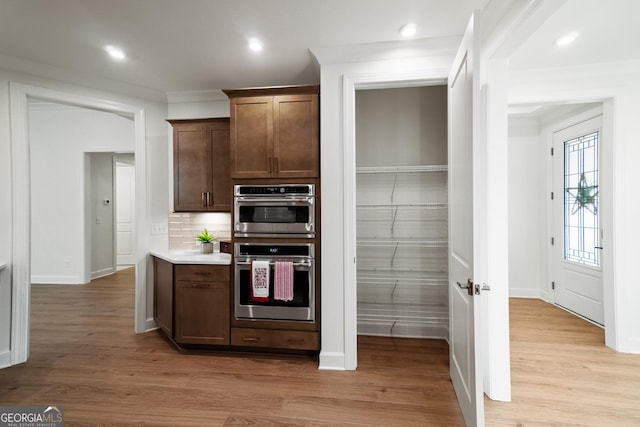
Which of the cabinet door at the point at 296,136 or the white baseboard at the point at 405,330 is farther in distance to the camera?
the white baseboard at the point at 405,330

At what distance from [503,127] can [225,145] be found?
2.63 meters

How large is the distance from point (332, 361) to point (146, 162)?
9.52 feet

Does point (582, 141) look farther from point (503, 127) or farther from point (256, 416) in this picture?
point (256, 416)

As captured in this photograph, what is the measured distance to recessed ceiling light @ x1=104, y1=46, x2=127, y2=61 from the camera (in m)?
2.72

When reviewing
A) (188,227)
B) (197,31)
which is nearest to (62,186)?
(188,227)

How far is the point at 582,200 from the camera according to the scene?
3980mm

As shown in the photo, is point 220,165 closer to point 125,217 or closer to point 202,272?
point 202,272

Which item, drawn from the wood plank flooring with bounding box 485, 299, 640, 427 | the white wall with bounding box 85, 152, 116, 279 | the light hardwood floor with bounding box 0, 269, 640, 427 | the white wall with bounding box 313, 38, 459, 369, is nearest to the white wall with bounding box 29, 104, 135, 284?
the white wall with bounding box 85, 152, 116, 279

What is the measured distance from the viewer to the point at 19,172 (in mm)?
2891

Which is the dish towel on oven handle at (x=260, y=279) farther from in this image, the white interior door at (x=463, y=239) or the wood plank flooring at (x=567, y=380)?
the wood plank flooring at (x=567, y=380)

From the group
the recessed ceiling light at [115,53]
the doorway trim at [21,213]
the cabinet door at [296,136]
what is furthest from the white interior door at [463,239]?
the doorway trim at [21,213]

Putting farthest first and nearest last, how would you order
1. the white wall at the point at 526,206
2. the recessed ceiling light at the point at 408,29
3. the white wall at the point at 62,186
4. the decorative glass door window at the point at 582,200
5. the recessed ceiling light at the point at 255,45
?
the white wall at the point at 62,186, the white wall at the point at 526,206, the decorative glass door window at the point at 582,200, the recessed ceiling light at the point at 255,45, the recessed ceiling light at the point at 408,29

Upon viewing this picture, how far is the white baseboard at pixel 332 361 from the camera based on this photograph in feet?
8.91

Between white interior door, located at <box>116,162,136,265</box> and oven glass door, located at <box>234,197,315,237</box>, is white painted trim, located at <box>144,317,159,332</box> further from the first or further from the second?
white interior door, located at <box>116,162,136,265</box>
